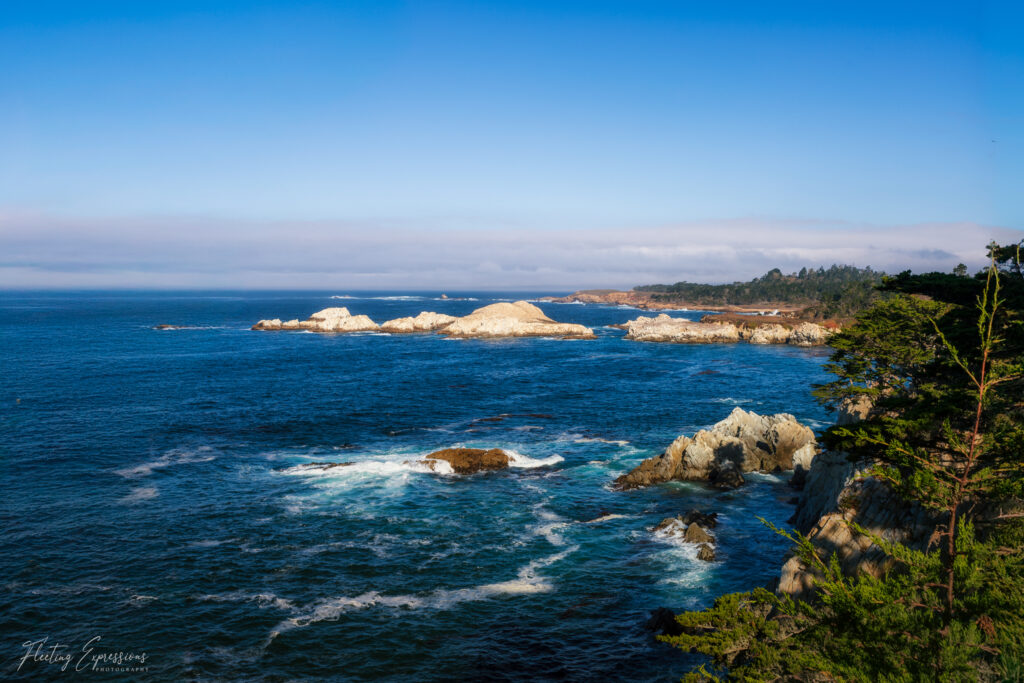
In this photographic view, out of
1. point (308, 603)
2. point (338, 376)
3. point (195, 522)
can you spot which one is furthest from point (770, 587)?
point (338, 376)

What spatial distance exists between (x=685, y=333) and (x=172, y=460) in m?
131

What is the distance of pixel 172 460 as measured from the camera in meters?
51.1

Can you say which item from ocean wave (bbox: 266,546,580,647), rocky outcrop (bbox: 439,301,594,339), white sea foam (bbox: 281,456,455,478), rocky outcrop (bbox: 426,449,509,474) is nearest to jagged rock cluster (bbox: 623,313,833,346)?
rocky outcrop (bbox: 439,301,594,339)

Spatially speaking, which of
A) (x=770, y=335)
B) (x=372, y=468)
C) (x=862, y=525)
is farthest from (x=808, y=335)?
(x=862, y=525)

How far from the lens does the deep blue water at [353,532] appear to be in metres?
25.7

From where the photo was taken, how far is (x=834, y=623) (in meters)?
13.7

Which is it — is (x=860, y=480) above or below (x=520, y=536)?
above

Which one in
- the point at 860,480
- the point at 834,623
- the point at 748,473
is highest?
the point at 834,623

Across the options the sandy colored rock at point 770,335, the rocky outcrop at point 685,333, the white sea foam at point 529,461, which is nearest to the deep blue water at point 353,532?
the white sea foam at point 529,461

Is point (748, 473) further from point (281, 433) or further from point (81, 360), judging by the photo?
point (81, 360)

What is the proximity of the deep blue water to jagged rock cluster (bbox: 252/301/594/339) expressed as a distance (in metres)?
81.8

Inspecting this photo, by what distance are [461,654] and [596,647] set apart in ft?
19.6

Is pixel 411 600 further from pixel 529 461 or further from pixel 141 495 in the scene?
pixel 141 495

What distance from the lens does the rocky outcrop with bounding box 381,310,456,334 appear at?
17175cm
